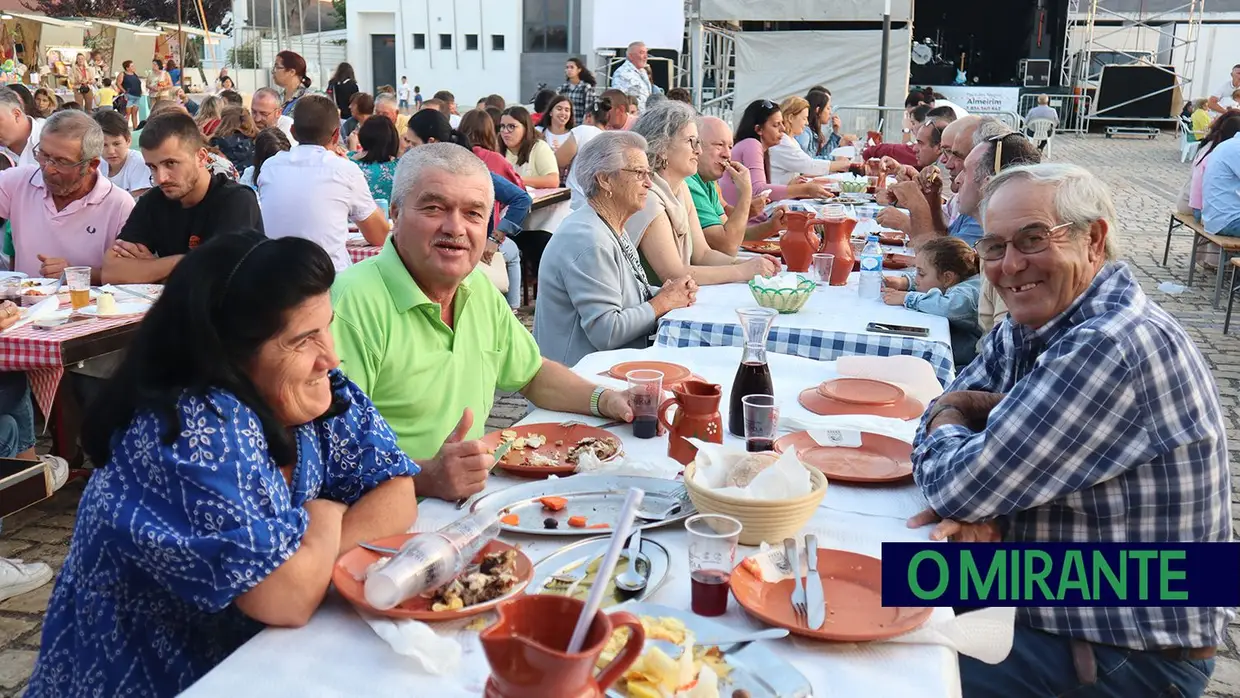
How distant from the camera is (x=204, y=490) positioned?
149cm

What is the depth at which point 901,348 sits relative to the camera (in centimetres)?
359

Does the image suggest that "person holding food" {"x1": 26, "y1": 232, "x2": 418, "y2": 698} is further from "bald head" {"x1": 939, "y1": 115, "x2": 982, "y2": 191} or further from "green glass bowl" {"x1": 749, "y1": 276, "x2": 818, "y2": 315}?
"bald head" {"x1": 939, "y1": 115, "x2": 982, "y2": 191}

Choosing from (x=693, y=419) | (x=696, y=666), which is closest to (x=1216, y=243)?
(x=693, y=419)

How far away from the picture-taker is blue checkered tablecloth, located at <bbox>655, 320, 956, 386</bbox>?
11.7ft

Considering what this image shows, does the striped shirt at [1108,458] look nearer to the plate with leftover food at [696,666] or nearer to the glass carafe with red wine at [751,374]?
the glass carafe with red wine at [751,374]

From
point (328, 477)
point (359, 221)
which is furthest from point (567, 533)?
point (359, 221)

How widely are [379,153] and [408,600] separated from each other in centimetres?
624

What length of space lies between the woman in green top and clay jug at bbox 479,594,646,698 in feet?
21.1

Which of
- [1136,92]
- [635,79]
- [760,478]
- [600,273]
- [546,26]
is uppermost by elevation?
[546,26]

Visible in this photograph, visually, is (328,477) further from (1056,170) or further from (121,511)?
(1056,170)

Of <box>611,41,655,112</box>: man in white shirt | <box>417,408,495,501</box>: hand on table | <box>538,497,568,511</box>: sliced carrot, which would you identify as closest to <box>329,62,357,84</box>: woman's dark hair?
<box>611,41,655,112</box>: man in white shirt

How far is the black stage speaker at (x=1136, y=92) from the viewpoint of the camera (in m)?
25.6

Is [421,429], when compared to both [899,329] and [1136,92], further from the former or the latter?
[1136,92]

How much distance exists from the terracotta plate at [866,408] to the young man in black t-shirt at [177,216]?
118 inches
